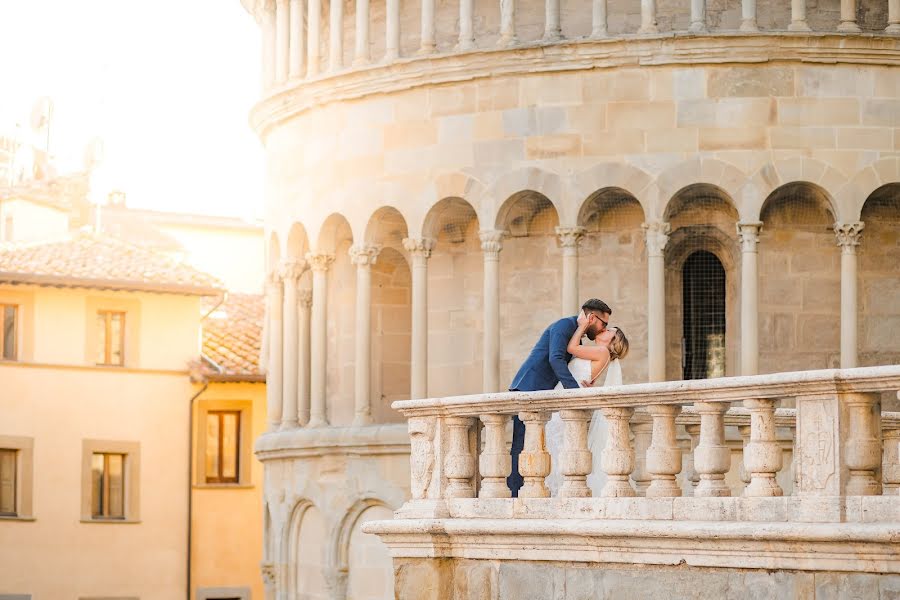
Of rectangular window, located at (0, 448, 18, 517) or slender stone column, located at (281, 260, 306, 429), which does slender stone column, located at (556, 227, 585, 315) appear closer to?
slender stone column, located at (281, 260, 306, 429)

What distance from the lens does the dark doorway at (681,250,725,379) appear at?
26562 mm

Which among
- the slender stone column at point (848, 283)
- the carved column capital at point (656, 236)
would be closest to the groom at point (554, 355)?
the carved column capital at point (656, 236)

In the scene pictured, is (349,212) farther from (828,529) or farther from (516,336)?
(828,529)

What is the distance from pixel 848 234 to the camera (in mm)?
25359

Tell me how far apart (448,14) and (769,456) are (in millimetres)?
15341

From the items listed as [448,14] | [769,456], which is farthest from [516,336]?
[769,456]

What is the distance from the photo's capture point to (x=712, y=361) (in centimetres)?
2656

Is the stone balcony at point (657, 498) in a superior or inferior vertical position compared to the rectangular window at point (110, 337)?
inferior

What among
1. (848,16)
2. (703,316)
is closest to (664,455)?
(848,16)

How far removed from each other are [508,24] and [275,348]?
659 cm

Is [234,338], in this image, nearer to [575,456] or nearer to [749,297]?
[749,297]

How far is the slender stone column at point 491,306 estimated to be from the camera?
26.5 metres

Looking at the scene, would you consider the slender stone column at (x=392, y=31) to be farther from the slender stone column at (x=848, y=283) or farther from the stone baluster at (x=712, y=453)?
the stone baluster at (x=712, y=453)

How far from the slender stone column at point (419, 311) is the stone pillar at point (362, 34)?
2458 millimetres
